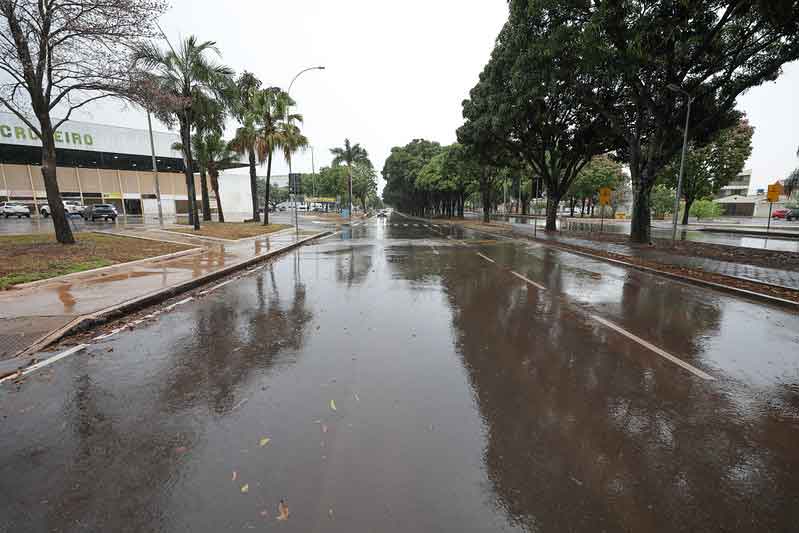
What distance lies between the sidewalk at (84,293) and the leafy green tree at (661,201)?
61469mm

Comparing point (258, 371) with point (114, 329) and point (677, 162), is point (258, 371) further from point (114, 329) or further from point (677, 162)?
point (677, 162)

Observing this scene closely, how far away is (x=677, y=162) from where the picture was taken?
3556cm

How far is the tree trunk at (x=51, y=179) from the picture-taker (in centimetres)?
1273

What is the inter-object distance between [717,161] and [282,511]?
46.7 m

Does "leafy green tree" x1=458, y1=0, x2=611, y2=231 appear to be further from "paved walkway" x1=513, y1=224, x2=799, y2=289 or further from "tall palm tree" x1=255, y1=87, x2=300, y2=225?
"tall palm tree" x1=255, y1=87, x2=300, y2=225

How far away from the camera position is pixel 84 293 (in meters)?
7.80

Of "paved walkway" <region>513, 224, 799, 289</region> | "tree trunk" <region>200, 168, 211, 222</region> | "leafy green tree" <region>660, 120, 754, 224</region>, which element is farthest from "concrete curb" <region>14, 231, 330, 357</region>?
"leafy green tree" <region>660, 120, 754, 224</region>

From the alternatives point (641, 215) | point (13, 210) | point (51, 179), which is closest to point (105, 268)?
point (51, 179)

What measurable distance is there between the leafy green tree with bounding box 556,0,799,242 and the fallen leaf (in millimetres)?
16573

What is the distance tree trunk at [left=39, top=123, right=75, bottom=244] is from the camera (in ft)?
41.8

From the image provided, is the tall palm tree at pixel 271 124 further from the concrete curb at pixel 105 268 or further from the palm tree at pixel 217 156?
the concrete curb at pixel 105 268

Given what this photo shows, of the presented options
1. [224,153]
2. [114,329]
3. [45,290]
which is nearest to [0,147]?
[224,153]

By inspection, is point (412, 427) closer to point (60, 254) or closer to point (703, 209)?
point (60, 254)

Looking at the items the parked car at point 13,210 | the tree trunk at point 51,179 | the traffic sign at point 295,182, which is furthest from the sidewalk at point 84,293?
the parked car at point 13,210
